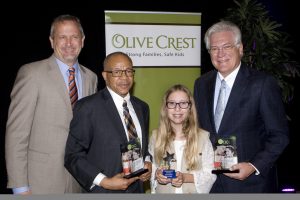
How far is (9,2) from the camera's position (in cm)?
579

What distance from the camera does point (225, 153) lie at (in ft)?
9.54

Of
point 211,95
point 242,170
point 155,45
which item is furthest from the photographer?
point 155,45

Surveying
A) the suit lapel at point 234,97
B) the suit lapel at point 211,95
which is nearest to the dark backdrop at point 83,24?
the suit lapel at point 211,95

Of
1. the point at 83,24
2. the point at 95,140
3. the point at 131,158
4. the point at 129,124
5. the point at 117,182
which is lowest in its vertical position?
the point at 117,182

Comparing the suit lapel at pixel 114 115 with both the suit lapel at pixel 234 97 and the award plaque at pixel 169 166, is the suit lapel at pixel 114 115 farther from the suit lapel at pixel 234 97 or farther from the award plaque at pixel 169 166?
the suit lapel at pixel 234 97

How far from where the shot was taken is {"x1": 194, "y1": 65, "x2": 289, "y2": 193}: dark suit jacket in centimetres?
310

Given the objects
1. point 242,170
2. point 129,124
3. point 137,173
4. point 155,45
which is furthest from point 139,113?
point 155,45

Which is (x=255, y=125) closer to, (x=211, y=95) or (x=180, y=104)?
(x=211, y=95)

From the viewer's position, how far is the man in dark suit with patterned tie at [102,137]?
9.41ft

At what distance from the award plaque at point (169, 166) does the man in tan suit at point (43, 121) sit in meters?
0.85

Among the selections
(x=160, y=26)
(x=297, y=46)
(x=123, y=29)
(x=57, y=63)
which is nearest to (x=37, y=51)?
(x=123, y=29)

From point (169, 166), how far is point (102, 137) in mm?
533

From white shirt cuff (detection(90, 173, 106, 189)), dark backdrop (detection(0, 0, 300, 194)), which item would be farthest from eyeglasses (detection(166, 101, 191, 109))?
dark backdrop (detection(0, 0, 300, 194))

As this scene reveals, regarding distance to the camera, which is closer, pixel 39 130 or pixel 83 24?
pixel 39 130
